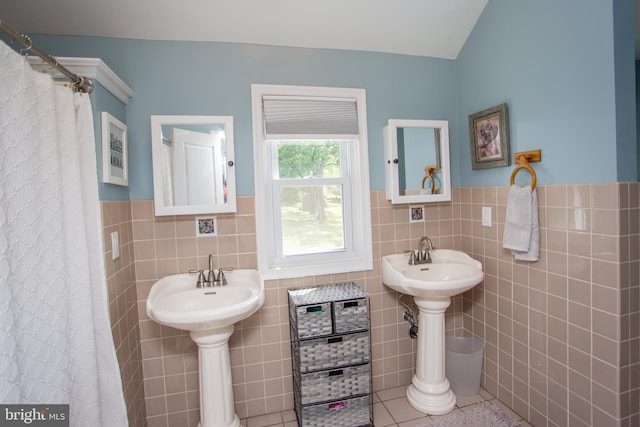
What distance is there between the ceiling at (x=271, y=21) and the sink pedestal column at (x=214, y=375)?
1632 mm

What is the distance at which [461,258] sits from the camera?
216cm

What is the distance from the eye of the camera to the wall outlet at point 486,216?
2041 mm

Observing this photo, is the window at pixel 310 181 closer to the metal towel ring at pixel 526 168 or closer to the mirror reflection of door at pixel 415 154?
the mirror reflection of door at pixel 415 154

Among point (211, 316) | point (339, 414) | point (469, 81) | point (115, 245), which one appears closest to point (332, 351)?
point (339, 414)

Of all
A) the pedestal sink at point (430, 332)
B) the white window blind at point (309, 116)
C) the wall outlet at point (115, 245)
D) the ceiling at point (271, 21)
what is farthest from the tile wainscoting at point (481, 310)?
the ceiling at point (271, 21)

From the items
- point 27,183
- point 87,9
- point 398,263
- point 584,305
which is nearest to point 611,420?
point 584,305

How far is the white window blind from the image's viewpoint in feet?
6.40

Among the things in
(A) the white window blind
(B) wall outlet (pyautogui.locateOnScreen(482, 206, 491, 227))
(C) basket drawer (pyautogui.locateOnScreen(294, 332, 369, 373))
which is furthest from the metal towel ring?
(C) basket drawer (pyautogui.locateOnScreen(294, 332, 369, 373))

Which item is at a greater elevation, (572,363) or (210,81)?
(210,81)

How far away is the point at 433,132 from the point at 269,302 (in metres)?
1.53

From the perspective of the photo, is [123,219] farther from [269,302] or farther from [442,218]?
[442,218]

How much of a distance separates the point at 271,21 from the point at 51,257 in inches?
61.9

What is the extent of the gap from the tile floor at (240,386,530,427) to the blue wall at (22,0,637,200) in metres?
1.36

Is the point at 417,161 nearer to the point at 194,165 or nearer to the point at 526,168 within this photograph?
the point at 526,168
